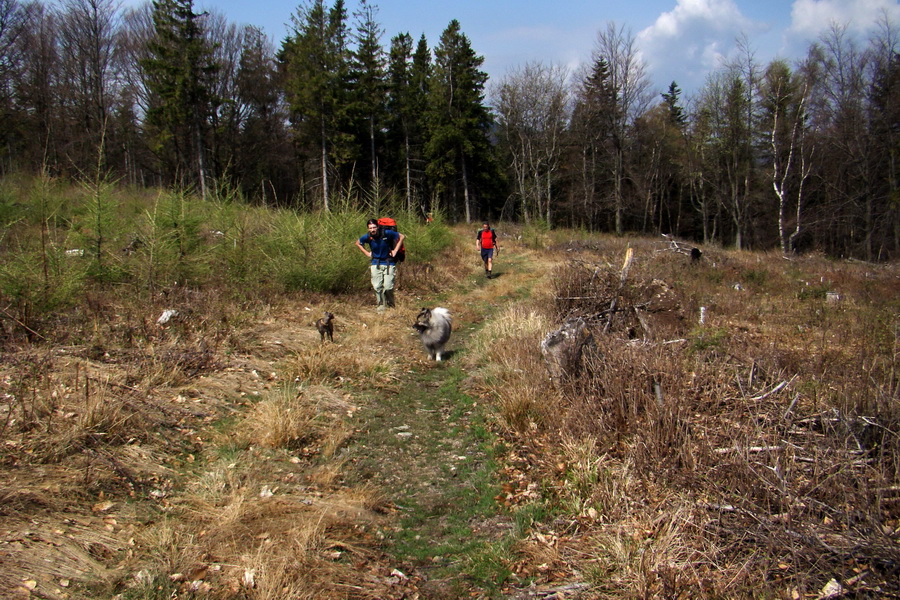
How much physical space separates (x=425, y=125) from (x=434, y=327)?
30698 millimetres

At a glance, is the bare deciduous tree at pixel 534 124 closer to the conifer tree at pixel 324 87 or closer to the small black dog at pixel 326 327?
the conifer tree at pixel 324 87

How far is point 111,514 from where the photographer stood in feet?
10.1

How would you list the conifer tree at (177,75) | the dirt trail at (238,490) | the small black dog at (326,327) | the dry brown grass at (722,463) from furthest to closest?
the conifer tree at (177,75) < the small black dog at (326,327) < the dirt trail at (238,490) < the dry brown grass at (722,463)

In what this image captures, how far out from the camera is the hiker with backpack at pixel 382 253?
31.6ft

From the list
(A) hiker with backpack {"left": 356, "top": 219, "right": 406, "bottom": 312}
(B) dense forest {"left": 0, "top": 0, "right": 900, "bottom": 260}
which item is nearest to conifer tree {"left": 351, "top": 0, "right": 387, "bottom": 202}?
(B) dense forest {"left": 0, "top": 0, "right": 900, "bottom": 260}

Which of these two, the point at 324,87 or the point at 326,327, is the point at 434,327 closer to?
the point at 326,327

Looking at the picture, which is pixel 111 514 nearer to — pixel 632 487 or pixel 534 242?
pixel 632 487

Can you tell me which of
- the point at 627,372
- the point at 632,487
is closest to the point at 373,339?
the point at 627,372

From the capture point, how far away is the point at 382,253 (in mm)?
9633

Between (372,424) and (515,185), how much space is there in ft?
124

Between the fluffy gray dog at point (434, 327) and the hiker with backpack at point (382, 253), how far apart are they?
2.62 meters

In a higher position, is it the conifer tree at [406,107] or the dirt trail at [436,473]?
the conifer tree at [406,107]

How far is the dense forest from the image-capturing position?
→ 25.7m

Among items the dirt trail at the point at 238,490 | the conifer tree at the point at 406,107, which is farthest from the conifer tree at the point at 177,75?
the dirt trail at the point at 238,490
